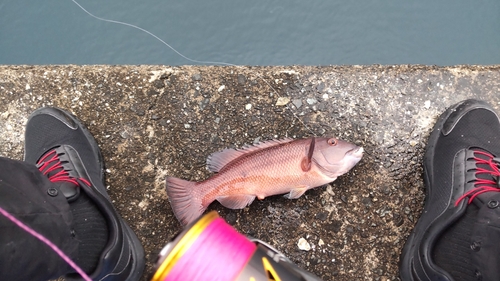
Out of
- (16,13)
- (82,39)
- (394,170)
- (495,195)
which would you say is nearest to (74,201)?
(394,170)

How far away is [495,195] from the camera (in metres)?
2.28

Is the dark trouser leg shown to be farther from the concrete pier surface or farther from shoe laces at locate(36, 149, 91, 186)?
the concrete pier surface

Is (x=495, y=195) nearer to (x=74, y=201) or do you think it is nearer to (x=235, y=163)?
(x=235, y=163)

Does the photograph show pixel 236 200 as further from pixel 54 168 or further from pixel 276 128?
pixel 54 168

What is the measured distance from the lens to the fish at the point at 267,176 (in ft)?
8.09

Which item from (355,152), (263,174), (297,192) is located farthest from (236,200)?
(355,152)

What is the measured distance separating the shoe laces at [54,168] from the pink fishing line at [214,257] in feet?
4.08

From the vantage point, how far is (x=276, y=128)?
2811 millimetres

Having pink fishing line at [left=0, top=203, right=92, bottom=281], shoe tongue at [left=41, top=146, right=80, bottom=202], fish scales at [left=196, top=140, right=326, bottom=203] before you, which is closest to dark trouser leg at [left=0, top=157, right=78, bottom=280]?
pink fishing line at [left=0, top=203, right=92, bottom=281]

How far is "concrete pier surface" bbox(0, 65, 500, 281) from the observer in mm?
2646

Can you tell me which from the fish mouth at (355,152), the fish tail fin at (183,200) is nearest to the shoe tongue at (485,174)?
the fish mouth at (355,152)

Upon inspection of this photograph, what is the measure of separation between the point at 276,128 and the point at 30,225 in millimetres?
1626

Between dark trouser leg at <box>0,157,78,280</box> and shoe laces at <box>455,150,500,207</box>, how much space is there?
7.13 feet

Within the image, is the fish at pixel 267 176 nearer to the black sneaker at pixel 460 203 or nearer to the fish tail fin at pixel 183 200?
the fish tail fin at pixel 183 200
